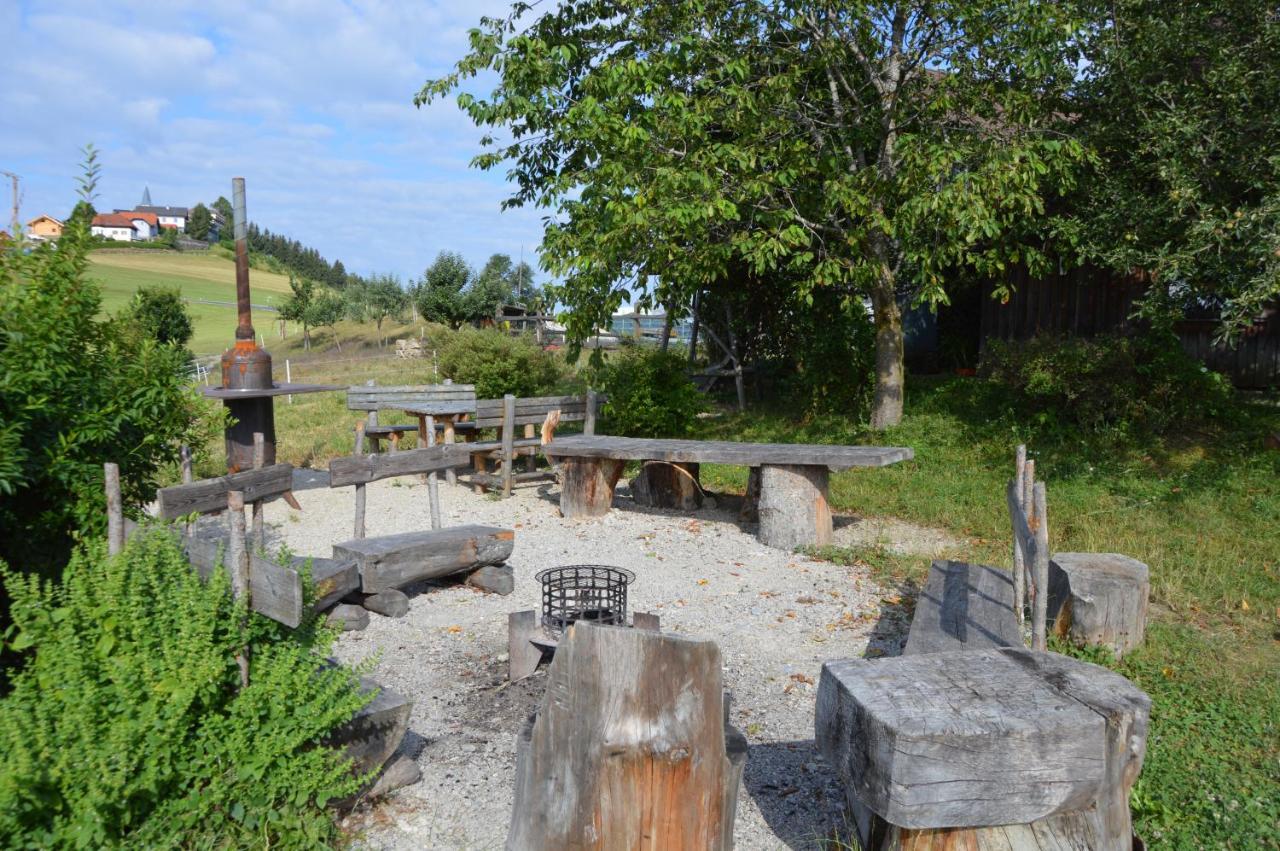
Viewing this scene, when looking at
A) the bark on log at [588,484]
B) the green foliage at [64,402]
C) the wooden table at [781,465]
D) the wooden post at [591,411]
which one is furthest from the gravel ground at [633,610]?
the green foliage at [64,402]

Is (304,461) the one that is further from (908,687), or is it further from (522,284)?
(522,284)

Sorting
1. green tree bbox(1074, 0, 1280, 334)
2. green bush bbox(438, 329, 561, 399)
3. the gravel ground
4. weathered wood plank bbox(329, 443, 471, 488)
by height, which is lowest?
the gravel ground

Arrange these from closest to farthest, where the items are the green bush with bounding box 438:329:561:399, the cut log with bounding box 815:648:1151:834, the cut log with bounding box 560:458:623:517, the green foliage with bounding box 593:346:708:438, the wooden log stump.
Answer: the cut log with bounding box 815:648:1151:834
the wooden log stump
the cut log with bounding box 560:458:623:517
the green foliage with bounding box 593:346:708:438
the green bush with bounding box 438:329:561:399

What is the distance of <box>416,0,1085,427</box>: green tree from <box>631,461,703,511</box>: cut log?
83.6 inches

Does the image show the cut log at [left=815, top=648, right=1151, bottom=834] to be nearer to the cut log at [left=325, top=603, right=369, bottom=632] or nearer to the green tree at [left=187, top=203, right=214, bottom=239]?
the cut log at [left=325, top=603, right=369, bottom=632]

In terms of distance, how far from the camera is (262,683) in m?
3.54

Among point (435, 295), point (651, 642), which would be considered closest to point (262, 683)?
point (651, 642)

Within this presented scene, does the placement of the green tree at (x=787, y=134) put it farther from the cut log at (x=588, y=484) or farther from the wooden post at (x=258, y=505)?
the wooden post at (x=258, y=505)

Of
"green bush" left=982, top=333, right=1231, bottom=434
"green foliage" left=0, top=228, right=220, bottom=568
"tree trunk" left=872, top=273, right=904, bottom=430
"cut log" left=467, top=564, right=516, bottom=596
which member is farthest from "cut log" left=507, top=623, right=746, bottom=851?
"tree trunk" left=872, top=273, right=904, bottom=430

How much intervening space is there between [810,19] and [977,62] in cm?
203

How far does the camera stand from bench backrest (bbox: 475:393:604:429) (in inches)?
447

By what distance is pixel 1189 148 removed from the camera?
9336 millimetres

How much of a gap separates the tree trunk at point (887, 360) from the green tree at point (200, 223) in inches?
3837

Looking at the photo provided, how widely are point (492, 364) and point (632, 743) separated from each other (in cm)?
1117
